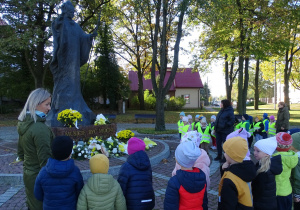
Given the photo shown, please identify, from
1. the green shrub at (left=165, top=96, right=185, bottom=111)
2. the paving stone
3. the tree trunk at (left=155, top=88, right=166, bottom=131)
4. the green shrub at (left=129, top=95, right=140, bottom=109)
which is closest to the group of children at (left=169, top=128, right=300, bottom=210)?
the paving stone

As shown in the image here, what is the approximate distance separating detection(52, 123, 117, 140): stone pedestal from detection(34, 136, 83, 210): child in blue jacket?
4116mm

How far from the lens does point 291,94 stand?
63.3m

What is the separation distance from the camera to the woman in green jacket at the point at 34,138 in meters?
2.60

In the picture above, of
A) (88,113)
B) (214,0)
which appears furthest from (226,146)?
(214,0)

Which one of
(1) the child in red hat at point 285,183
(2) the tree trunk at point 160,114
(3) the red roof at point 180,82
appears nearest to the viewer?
(1) the child in red hat at point 285,183

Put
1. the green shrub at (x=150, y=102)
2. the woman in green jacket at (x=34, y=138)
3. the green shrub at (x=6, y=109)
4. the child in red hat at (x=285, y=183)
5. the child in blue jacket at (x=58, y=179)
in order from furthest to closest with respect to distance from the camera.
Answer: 1. the green shrub at (x=150, y=102)
2. the green shrub at (x=6, y=109)
3. the child in red hat at (x=285, y=183)
4. the woman in green jacket at (x=34, y=138)
5. the child in blue jacket at (x=58, y=179)

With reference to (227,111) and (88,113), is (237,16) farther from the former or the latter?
(88,113)

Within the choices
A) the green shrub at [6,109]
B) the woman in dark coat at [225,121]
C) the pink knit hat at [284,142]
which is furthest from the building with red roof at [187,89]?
the pink knit hat at [284,142]

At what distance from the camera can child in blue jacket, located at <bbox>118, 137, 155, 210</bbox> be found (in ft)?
Answer: 9.10

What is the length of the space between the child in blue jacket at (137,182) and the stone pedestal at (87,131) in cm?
412

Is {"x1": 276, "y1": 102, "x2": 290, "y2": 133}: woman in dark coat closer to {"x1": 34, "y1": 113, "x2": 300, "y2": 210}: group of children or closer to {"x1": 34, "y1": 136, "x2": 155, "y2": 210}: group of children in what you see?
{"x1": 34, "y1": 113, "x2": 300, "y2": 210}: group of children

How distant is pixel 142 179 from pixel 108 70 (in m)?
24.4

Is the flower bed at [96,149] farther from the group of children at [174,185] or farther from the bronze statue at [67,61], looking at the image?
the group of children at [174,185]

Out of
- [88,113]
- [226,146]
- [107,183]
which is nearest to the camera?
[107,183]
